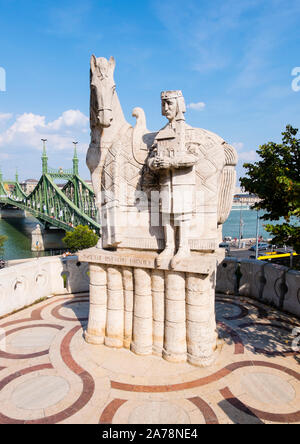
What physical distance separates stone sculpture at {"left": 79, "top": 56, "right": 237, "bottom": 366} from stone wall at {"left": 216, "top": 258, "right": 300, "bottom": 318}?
3.78 meters

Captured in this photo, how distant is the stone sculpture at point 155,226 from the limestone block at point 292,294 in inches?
142

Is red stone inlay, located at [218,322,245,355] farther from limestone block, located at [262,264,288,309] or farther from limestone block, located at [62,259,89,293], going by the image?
limestone block, located at [62,259,89,293]

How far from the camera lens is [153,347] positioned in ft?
23.2

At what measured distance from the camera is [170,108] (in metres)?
6.33

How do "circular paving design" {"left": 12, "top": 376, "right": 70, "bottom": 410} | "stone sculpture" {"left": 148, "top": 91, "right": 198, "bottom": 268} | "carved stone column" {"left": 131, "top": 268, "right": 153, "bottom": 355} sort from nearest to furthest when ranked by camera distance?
"circular paving design" {"left": 12, "top": 376, "right": 70, "bottom": 410} → "stone sculpture" {"left": 148, "top": 91, "right": 198, "bottom": 268} → "carved stone column" {"left": 131, "top": 268, "right": 153, "bottom": 355}

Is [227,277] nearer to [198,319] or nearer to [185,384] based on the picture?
[198,319]

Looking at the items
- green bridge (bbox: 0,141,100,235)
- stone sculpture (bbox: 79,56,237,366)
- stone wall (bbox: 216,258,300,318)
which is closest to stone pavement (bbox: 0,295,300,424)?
stone sculpture (bbox: 79,56,237,366)

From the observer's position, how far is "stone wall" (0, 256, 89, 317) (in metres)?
9.58

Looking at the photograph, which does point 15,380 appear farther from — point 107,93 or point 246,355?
point 107,93

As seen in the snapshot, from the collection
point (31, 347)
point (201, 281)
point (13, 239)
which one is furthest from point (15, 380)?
point (13, 239)

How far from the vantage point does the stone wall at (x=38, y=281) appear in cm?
958

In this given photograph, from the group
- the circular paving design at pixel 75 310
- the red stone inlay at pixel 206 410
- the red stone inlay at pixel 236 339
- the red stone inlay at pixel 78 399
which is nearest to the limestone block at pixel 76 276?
the circular paving design at pixel 75 310

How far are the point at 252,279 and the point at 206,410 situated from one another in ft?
21.9
